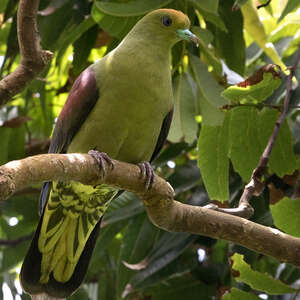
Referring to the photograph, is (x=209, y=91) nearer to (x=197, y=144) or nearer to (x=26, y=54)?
(x=197, y=144)

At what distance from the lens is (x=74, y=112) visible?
113 inches

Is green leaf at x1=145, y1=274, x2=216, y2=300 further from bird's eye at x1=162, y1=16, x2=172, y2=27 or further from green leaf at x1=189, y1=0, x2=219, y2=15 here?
green leaf at x1=189, y1=0, x2=219, y2=15

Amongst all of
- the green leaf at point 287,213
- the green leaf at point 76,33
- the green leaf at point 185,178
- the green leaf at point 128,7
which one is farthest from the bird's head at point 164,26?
the green leaf at point 287,213

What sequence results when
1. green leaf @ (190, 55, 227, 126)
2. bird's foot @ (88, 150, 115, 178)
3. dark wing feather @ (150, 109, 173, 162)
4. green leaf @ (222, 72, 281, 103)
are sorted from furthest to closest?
dark wing feather @ (150, 109, 173, 162), green leaf @ (190, 55, 227, 126), green leaf @ (222, 72, 281, 103), bird's foot @ (88, 150, 115, 178)

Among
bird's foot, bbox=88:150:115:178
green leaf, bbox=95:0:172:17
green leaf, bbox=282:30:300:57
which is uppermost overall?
green leaf, bbox=95:0:172:17

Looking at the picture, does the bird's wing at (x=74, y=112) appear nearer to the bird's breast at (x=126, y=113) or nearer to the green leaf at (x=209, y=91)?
the bird's breast at (x=126, y=113)

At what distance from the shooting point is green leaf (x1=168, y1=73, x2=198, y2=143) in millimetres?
2832

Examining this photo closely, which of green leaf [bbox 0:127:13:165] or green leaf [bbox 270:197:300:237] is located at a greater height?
green leaf [bbox 270:197:300:237]

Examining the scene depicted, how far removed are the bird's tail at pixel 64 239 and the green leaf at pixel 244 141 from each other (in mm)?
633

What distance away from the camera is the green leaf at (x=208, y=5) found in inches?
104

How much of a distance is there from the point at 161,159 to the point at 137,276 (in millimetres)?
670

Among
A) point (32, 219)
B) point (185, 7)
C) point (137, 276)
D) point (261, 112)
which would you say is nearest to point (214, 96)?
point (261, 112)

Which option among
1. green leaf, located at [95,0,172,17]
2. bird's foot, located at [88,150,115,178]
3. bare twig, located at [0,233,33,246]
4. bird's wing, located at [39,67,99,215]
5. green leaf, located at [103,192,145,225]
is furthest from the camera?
bare twig, located at [0,233,33,246]

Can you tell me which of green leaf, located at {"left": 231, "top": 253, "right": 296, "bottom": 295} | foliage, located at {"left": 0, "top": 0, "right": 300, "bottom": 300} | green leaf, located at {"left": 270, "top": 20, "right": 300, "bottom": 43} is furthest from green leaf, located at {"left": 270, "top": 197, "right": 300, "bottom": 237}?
green leaf, located at {"left": 270, "top": 20, "right": 300, "bottom": 43}
